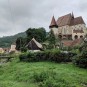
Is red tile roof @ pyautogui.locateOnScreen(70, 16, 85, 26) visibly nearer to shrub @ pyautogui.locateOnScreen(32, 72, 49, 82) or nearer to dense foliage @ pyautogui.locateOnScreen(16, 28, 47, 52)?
dense foliage @ pyautogui.locateOnScreen(16, 28, 47, 52)

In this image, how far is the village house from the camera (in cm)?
10044

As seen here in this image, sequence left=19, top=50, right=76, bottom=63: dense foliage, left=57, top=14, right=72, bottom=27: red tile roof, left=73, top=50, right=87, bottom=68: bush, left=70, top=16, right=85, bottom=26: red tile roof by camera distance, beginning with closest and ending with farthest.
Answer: left=73, top=50, right=87, bottom=68: bush, left=19, top=50, right=76, bottom=63: dense foliage, left=70, top=16, right=85, bottom=26: red tile roof, left=57, top=14, right=72, bottom=27: red tile roof

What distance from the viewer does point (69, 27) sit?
10281cm

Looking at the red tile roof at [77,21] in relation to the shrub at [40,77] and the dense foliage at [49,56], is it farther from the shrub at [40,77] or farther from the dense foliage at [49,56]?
the shrub at [40,77]

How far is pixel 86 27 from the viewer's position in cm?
10206

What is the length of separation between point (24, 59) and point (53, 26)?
194 feet

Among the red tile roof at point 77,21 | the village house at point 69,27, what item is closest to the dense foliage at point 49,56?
the village house at point 69,27

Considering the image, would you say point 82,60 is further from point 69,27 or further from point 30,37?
point 69,27

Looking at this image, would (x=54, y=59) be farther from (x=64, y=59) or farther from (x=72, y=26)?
(x=72, y=26)

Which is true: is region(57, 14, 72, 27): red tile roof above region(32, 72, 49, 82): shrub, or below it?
above

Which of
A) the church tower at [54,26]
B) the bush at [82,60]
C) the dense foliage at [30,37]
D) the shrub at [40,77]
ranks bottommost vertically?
the shrub at [40,77]

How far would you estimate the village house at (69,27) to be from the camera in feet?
330

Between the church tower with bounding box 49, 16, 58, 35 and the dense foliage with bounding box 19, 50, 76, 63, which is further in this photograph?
the church tower with bounding box 49, 16, 58, 35

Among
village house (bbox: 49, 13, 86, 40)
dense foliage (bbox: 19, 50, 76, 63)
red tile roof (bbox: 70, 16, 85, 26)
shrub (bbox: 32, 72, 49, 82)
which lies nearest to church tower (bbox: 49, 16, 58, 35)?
village house (bbox: 49, 13, 86, 40)
